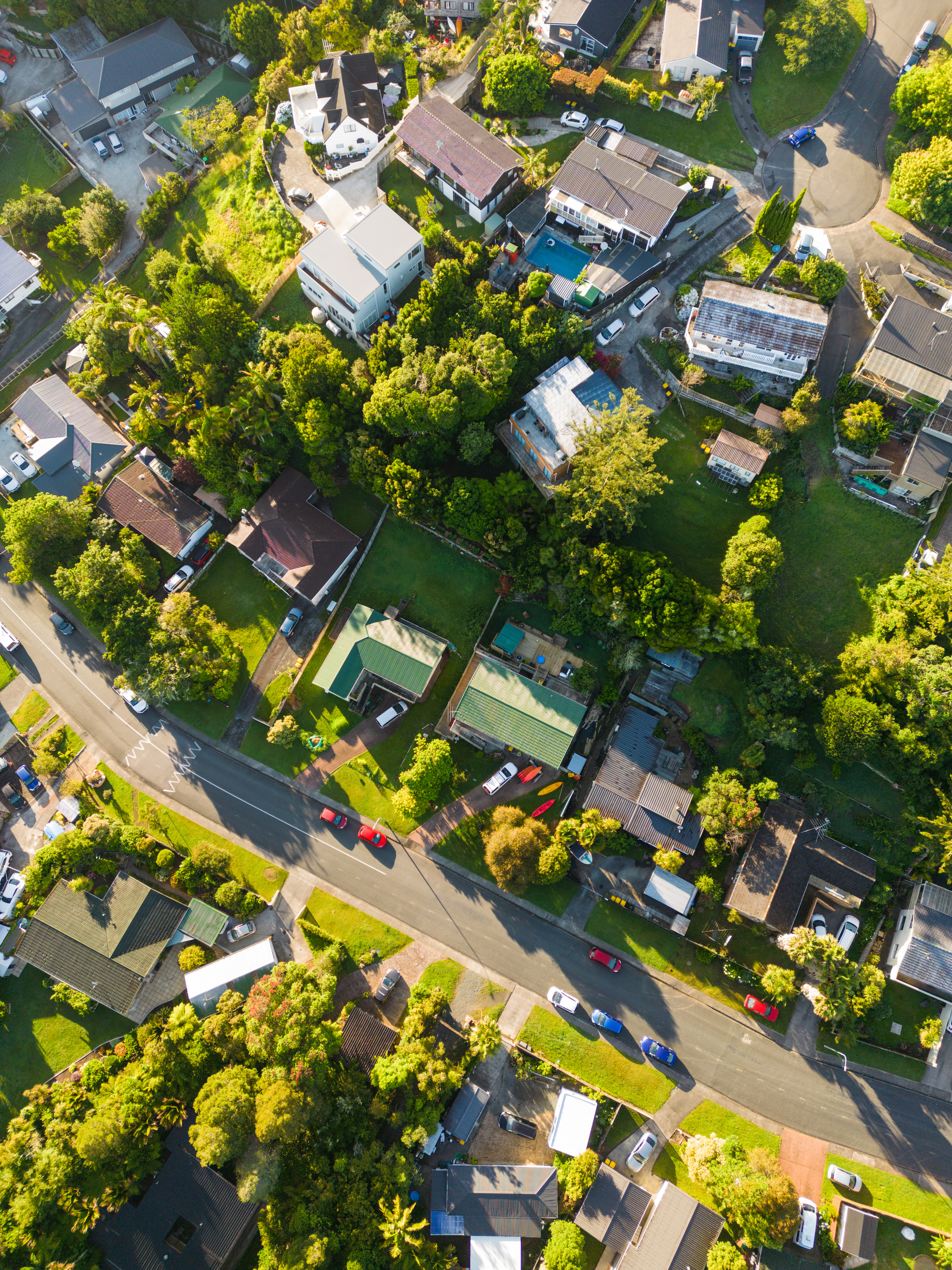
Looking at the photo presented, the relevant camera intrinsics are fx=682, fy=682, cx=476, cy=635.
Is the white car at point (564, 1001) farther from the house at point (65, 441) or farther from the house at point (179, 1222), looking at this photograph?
the house at point (65, 441)

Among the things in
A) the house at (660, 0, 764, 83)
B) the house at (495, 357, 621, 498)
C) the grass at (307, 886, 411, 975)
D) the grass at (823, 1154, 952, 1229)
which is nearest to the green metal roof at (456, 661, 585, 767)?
the house at (495, 357, 621, 498)

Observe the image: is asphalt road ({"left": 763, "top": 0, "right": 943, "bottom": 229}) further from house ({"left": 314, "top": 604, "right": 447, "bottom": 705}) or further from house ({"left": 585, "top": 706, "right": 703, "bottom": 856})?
house ({"left": 314, "top": 604, "right": 447, "bottom": 705})

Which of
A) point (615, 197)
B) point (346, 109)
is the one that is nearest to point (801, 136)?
point (615, 197)

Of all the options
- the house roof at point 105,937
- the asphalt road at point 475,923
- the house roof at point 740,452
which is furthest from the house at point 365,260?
the house roof at point 105,937

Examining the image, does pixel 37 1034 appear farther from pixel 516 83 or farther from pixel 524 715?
pixel 516 83

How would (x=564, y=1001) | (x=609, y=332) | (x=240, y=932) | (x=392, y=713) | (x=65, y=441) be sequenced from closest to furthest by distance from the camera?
(x=564, y=1001) < (x=240, y=932) < (x=609, y=332) < (x=392, y=713) < (x=65, y=441)
